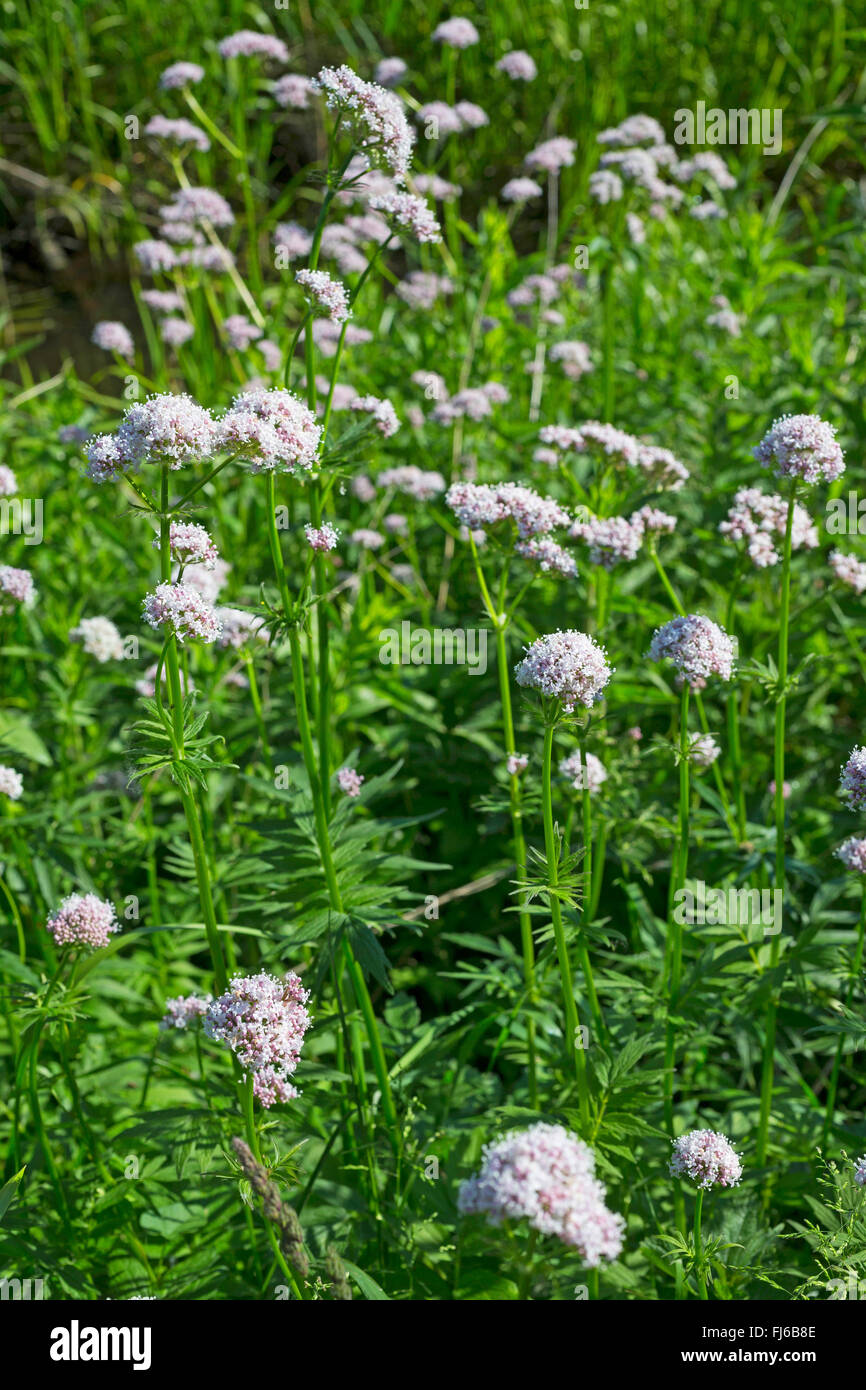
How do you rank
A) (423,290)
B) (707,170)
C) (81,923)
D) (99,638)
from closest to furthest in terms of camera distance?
1. (81,923)
2. (99,638)
3. (423,290)
4. (707,170)

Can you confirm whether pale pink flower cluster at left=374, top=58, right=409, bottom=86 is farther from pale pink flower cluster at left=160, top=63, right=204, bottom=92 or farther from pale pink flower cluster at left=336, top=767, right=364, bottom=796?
pale pink flower cluster at left=336, top=767, right=364, bottom=796

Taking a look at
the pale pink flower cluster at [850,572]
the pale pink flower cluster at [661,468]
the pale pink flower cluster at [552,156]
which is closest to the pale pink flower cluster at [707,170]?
the pale pink flower cluster at [552,156]

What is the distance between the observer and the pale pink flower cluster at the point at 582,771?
3.08 m

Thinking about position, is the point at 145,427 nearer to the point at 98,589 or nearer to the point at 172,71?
the point at 98,589

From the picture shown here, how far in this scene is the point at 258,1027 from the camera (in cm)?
232

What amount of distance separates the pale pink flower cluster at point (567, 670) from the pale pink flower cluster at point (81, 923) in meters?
1.16

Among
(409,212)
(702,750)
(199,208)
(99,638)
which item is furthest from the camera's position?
(199,208)

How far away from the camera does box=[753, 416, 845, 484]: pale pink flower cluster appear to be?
291cm

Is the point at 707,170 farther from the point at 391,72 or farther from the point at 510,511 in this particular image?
the point at 510,511

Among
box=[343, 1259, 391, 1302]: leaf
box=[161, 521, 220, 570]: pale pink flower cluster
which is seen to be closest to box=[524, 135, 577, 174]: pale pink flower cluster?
box=[161, 521, 220, 570]: pale pink flower cluster

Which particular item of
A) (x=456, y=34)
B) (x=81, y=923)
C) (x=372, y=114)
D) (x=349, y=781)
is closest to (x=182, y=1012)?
(x=81, y=923)

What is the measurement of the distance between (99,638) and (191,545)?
1.76 metres

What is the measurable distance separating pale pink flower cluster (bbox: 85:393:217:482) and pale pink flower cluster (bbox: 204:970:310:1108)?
102 cm
